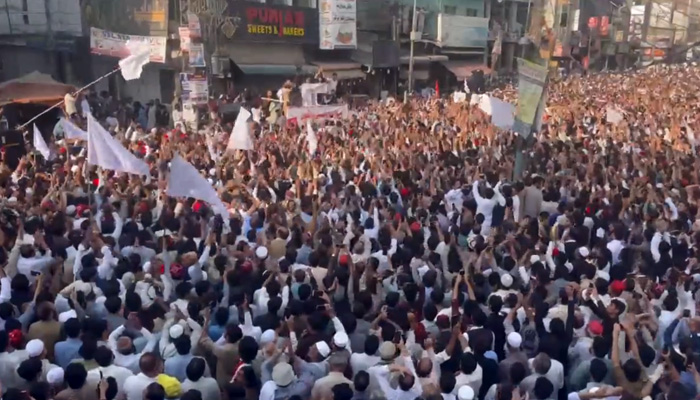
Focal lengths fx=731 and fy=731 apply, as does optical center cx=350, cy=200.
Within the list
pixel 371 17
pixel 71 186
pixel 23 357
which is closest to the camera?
pixel 23 357

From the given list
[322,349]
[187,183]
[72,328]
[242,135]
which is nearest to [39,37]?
[242,135]

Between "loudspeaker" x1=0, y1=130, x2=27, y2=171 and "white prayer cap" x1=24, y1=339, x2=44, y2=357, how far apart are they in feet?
24.4

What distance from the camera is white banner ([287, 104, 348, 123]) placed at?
13.9 meters

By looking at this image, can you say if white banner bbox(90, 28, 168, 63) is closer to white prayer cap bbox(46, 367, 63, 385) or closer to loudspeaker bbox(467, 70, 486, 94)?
white prayer cap bbox(46, 367, 63, 385)

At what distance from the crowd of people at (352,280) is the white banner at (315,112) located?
2.83m

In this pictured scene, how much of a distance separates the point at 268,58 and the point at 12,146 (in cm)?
1422

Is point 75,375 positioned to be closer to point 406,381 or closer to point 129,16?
point 406,381

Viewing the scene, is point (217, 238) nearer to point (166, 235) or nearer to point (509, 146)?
point (166, 235)

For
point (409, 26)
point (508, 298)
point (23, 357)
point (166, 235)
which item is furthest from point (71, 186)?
point (409, 26)

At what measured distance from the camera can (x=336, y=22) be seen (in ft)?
83.8

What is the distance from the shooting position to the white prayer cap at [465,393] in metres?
4.29

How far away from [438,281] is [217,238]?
218 cm

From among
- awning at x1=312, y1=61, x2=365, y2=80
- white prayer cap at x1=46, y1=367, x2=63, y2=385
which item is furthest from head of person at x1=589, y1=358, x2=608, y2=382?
awning at x1=312, y1=61, x2=365, y2=80

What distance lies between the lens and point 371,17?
2955 cm
